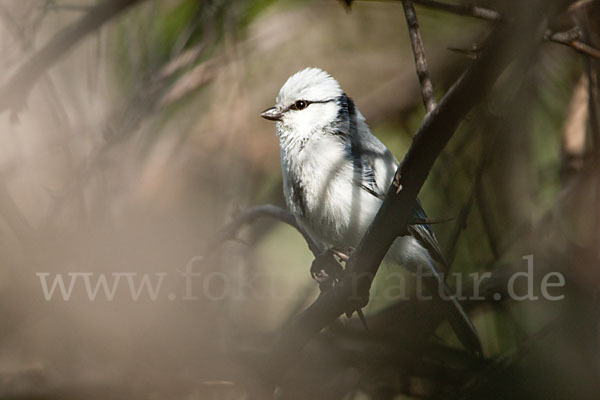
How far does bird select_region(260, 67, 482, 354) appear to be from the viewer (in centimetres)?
269

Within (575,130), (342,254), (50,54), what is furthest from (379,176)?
(50,54)

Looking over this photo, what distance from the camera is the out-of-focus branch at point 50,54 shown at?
2.43 metres

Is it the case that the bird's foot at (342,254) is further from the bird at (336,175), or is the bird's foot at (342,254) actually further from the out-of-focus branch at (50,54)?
the out-of-focus branch at (50,54)

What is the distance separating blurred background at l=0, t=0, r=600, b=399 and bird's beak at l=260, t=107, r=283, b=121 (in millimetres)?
108

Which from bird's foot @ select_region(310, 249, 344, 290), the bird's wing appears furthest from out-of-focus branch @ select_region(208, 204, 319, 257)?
the bird's wing

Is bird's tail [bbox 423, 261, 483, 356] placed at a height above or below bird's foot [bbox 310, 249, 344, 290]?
below

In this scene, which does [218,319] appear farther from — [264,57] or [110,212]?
[264,57]

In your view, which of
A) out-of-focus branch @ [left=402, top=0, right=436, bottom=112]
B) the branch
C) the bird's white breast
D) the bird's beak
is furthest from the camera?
the bird's beak

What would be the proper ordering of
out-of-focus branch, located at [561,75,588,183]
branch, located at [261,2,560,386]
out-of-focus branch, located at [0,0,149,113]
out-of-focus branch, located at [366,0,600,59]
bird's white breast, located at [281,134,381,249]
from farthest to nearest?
1. out-of-focus branch, located at [561,75,588,183]
2. bird's white breast, located at [281,134,381,249]
3. out-of-focus branch, located at [0,0,149,113]
4. out-of-focus branch, located at [366,0,600,59]
5. branch, located at [261,2,560,386]

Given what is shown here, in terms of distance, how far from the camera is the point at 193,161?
3330 millimetres

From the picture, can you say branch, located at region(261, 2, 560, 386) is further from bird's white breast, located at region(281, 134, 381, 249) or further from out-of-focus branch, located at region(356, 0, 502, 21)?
bird's white breast, located at region(281, 134, 381, 249)

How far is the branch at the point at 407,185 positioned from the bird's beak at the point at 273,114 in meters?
1.21

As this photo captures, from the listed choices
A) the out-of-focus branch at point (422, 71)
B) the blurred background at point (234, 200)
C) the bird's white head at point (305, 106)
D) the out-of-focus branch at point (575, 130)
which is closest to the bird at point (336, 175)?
the bird's white head at point (305, 106)

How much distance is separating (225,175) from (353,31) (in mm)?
1386
